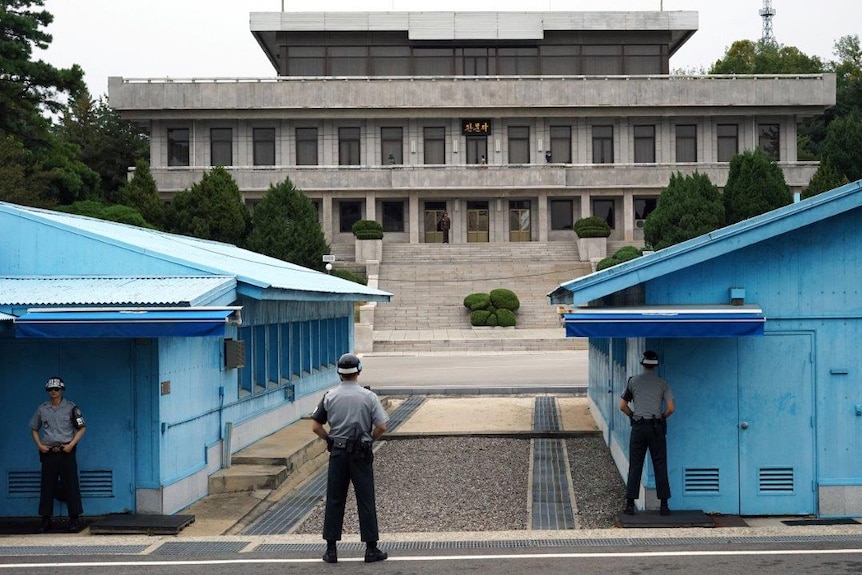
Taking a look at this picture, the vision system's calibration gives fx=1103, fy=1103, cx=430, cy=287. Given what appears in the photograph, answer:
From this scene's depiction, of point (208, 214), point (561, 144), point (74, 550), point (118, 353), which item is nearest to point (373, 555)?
point (74, 550)

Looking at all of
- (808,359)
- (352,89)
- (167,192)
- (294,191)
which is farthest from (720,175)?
(808,359)

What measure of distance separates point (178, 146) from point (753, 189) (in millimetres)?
32564

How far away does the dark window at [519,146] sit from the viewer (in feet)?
210

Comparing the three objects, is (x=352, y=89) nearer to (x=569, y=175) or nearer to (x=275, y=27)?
(x=275, y=27)

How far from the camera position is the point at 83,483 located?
12.1 metres

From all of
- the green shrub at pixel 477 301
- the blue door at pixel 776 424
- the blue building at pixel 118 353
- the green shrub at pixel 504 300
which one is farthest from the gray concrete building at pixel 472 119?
the blue door at pixel 776 424

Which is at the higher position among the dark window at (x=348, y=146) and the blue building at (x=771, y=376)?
the dark window at (x=348, y=146)

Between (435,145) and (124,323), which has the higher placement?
(435,145)

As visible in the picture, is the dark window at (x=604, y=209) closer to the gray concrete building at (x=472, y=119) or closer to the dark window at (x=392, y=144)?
the gray concrete building at (x=472, y=119)

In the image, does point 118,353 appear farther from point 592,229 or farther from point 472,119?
point 472,119

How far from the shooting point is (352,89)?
61.6 m

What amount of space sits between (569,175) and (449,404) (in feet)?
126

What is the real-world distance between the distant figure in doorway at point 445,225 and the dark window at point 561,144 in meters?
7.16

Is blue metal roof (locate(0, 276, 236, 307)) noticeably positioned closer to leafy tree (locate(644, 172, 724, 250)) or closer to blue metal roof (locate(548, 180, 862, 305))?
blue metal roof (locate(548, 180, 862, 305))
